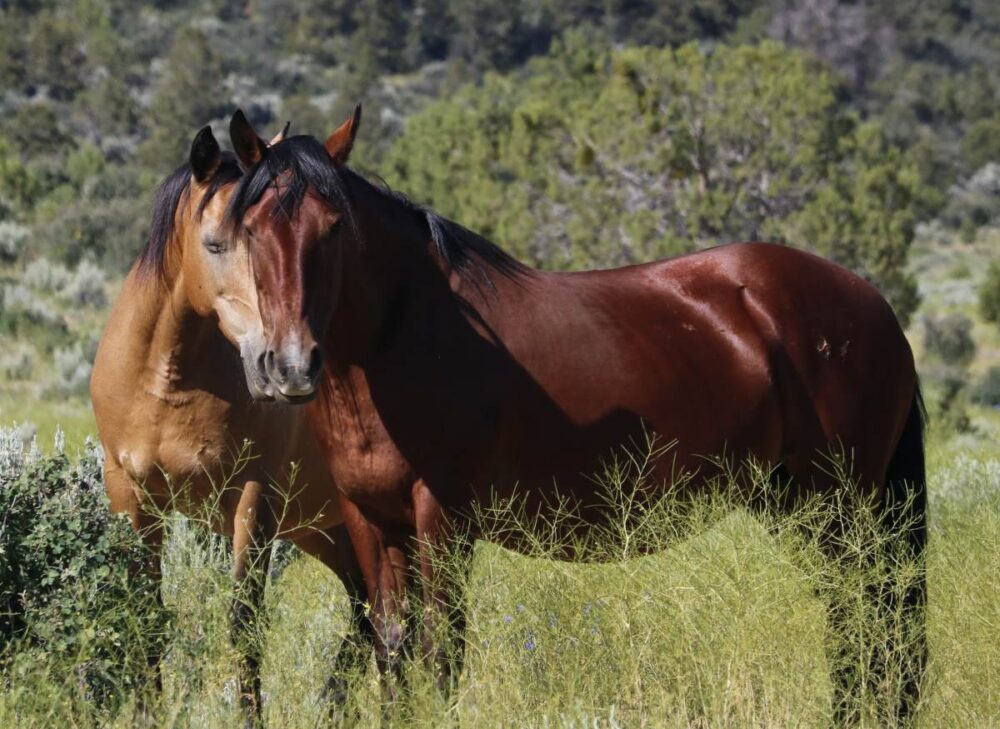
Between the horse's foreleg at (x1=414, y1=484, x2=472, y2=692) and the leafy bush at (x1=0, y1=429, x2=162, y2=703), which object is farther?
the horse's foreleg at (x1=414, y1=484, x2=472, y2=692)

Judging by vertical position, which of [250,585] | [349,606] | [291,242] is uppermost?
[291,242]

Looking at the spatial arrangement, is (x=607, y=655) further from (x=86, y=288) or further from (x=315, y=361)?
(x=86, y=288)

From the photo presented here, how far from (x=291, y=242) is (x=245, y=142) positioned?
0.36 m

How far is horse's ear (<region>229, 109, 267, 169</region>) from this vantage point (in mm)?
4215

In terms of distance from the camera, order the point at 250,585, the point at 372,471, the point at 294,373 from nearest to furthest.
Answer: the point at 294,373, the point at 372,471, the point at 250,585

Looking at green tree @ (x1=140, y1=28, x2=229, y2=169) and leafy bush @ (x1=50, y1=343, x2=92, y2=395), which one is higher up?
leafy bush @ (x1=50, y1=343, x2=92, y2=395)

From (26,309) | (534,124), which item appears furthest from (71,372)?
(534,124)

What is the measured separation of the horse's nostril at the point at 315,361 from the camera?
13.1ft

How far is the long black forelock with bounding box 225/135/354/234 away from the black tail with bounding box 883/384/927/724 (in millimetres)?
2092

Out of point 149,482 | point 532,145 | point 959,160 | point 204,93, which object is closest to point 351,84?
point 204,93

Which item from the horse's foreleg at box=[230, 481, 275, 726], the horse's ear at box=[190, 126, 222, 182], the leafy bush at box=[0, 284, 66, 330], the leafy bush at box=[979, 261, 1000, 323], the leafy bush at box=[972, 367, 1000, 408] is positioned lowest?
the leafy bush at box=[979, 261, 1000, 323]

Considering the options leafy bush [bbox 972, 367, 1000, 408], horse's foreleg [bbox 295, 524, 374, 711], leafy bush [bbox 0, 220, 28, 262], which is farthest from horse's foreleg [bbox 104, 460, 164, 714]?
leafy bush [bbox 0, 220, 28, 262]

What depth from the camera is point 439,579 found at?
4312mm

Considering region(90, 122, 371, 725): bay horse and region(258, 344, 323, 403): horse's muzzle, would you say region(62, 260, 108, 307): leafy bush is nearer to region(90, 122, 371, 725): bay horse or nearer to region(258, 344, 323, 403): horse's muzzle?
region(90, 122, 371, 725): bay horse
